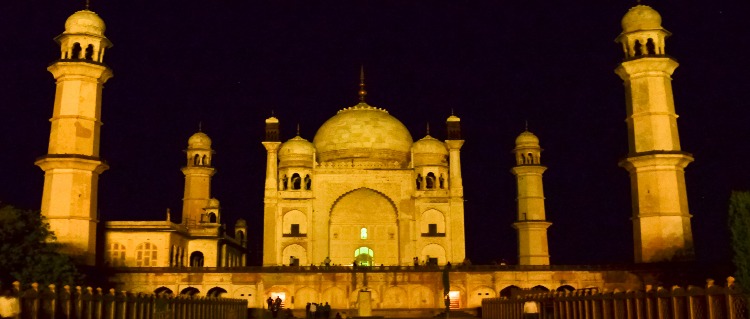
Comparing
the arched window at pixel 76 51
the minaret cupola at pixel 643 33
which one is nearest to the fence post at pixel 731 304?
the minaret cupola at pixel 643 33

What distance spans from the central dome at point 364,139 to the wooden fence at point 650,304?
19583mm

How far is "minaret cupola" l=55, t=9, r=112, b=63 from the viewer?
99.5 feet

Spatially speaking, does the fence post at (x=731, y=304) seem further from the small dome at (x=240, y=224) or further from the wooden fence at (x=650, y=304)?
the small dome at (x=240, y=224)

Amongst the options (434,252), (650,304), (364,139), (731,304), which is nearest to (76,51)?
(364,139)

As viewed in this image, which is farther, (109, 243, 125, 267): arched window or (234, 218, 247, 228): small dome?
(234, 218, 247, 228): small dome

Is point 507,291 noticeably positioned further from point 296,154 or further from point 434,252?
point 296,154

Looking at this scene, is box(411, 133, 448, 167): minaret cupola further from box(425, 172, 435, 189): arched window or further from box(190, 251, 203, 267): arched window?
box(190, 251, 203, 267): arched window

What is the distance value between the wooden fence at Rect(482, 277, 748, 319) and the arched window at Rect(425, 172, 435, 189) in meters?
17.3

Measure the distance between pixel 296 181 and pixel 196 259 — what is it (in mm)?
5608

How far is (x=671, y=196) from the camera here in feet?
92.0

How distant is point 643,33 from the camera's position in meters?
30.2

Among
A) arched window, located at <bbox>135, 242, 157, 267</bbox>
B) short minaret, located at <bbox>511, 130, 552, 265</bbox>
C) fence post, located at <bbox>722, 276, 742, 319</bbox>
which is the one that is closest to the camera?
fence post, located at <bbox>722, 276, 742, 319</bbox>

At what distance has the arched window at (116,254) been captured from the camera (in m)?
33.6

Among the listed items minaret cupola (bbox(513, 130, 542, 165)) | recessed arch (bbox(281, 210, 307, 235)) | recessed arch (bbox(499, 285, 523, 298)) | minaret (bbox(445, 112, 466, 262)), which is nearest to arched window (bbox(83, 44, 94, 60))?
recessed arch (bbox(281, 210, 307, 235))
